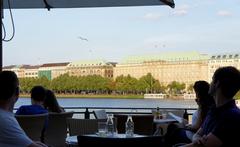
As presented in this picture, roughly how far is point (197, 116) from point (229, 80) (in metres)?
2.19

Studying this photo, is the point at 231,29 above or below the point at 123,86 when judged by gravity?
above

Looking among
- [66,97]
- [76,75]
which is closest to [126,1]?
[66,97]

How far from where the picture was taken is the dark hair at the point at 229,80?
332 cm

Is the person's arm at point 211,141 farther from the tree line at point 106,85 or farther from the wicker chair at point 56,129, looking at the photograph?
the tree line at point 106,85

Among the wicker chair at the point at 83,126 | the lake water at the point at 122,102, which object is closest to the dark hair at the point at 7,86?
the wicker chair at the point at 83,126

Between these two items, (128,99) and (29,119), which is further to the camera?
(128,99)

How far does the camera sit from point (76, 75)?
20.1 metres

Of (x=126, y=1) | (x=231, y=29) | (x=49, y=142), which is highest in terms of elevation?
(x=231, y=29)

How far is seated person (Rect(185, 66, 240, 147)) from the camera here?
3203 millimetres

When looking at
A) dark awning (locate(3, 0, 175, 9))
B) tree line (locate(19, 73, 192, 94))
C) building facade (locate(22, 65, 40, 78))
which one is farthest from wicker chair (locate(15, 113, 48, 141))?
building facade (locate(22, 65, 40, 78))

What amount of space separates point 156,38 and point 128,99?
934 inches

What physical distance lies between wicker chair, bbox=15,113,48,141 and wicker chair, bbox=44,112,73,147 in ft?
2.68

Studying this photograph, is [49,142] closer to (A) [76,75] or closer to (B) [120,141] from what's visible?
(B) [120,141]

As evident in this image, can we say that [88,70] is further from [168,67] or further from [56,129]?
[56,129]
